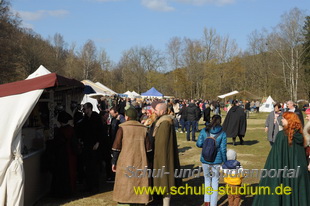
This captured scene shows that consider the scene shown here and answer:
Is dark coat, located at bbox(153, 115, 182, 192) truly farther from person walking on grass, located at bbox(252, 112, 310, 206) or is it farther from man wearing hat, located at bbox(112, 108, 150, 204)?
person walking on grass, located at bbox(252, 112, 310, 206)

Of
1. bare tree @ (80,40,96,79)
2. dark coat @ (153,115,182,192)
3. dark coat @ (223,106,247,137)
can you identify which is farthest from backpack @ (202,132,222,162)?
bare tree @ (80,40,96,79)

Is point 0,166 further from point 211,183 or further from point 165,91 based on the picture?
point 165,91

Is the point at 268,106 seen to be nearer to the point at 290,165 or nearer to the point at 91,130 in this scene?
the point at 91,130

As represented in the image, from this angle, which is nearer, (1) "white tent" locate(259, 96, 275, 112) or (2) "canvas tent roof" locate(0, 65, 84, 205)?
(2) "canvas tent roof" locate(0, 65, 84, 205)

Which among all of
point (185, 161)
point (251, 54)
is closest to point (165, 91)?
point (251, 54)

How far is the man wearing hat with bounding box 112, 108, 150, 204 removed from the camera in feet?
17.9

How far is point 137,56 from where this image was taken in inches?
2844

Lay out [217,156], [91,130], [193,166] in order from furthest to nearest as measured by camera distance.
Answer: [193,166] → [91,130] → [217,156]

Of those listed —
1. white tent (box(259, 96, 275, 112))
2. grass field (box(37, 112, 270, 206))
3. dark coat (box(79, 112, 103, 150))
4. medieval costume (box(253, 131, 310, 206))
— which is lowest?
grass field (box(37, 112, 270, 206))

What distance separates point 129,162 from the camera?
17.9ft

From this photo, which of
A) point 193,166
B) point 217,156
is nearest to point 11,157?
point 217,156

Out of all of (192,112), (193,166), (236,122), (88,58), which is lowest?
(193,166)

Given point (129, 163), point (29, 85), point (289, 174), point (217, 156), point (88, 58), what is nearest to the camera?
point (289, 174)

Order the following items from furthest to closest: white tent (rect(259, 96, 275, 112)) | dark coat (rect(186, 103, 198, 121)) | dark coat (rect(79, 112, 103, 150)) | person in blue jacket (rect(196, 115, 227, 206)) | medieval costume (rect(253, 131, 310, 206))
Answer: white tent (rect(259, 96, 275, 112)) → dark coat (rect(186, 103, 198, 121)) → dark coat (rect(79, 112, 103, 150)) → person in blue jacket (rect(196, 115, 227, 206)) → medieval costume (rect(253, 131, 310, 206))
